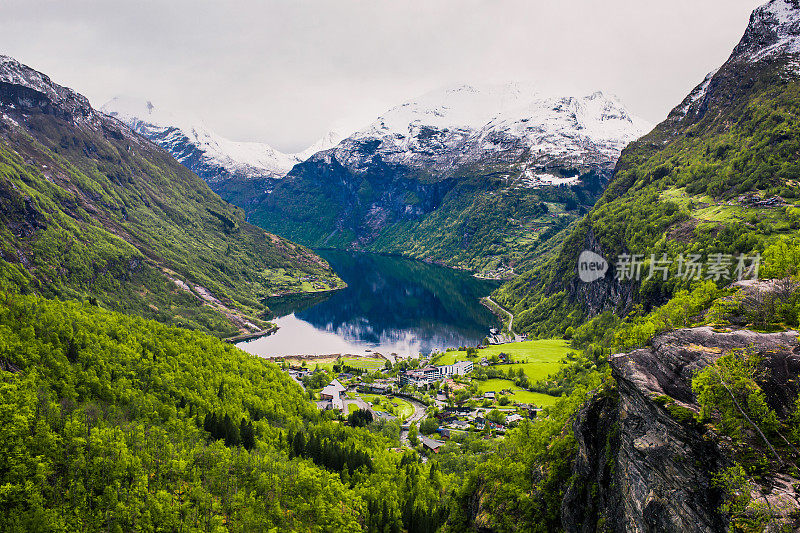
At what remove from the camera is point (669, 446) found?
23.9 metres

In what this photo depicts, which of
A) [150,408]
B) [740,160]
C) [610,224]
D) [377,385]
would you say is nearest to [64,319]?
[150,408]

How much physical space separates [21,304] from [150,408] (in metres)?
28.2

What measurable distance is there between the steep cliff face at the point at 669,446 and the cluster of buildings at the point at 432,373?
108 m

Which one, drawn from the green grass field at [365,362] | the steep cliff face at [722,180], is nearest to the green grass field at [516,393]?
the steep cliff face at [722,180]

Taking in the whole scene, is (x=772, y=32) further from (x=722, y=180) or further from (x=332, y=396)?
(x=332, y=396)

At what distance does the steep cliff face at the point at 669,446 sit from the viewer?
21.6m

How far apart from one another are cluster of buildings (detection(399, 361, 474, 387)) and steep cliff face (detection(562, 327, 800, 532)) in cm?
10798

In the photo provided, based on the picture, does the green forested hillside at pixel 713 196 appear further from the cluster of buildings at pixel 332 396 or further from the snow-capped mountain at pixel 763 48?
the cluster of buildings at pixel 332 396

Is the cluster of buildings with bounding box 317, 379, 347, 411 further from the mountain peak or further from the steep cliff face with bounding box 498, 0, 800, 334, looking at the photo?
the mountain peak

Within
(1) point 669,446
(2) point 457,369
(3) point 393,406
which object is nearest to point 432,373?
(2) point 457,369

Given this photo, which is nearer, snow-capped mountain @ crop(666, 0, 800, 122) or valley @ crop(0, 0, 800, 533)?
valley @ crop(0, 0, 800, 533)

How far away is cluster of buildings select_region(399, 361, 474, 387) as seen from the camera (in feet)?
457

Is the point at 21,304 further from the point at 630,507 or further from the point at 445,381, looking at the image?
the point at 445,381

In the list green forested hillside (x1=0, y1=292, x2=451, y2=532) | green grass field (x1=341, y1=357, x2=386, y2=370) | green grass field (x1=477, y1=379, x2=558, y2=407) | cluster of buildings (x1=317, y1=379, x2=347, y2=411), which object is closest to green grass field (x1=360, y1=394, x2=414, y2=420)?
cluster of buildings (x1=317, y1=379, x2=347, y2=411)
